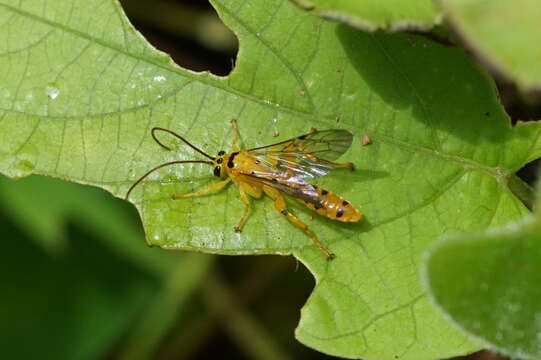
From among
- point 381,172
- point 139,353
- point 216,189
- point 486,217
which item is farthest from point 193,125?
point 139,353

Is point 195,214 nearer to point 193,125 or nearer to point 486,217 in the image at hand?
point 193,125

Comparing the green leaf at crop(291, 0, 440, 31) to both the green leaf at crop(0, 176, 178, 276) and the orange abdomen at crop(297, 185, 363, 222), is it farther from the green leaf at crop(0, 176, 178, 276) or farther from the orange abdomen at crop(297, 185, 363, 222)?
the green leaf at crop(0, 176, 178, 276)

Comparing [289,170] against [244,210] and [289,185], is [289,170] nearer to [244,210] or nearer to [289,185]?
[289,185]

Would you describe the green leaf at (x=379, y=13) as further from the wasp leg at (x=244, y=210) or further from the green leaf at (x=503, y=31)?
the wasp leg at (x=244, y=210)

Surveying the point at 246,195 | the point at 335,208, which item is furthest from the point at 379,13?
the point at 246,195

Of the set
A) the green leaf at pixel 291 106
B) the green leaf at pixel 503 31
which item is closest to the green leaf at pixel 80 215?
the green leaf at pixel 291 106
